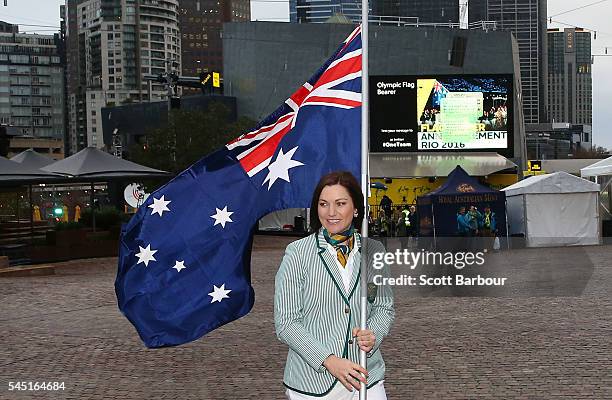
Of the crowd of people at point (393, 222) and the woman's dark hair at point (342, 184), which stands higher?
the woman's dark hair at point (342, 184)

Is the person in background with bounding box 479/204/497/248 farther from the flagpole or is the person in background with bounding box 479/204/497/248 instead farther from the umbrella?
the flagpole

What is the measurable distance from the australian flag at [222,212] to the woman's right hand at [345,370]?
1.47 m

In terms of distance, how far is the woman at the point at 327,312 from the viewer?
3.84m

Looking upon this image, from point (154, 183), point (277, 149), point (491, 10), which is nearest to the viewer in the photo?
point (277, 149)

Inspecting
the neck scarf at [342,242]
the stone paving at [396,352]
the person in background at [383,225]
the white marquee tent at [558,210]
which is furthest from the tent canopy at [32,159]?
the neck scarf at [342,242]

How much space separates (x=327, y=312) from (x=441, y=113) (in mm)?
43721

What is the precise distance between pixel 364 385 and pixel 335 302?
0.35 meters

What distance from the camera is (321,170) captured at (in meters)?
5.44

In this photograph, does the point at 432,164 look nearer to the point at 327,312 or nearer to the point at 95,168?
the point at 95,168

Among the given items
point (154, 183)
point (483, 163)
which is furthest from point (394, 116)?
point (154, 183)

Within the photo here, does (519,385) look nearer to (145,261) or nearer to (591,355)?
(591,355)

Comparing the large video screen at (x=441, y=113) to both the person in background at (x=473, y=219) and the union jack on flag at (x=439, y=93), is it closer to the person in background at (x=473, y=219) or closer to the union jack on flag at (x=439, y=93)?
the union jack on flag at (x=439, y=93)

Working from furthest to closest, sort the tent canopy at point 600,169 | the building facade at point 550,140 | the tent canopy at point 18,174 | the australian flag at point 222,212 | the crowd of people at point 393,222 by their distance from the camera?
the building facade at point 550,140 → the tent canopy at point 600,169 → the crowd of people at point 393,222 → the tent canopy at point 18,174 → the australian flag at point 222,212

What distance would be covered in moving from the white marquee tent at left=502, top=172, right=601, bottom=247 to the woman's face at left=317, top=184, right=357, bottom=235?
85.8ft
